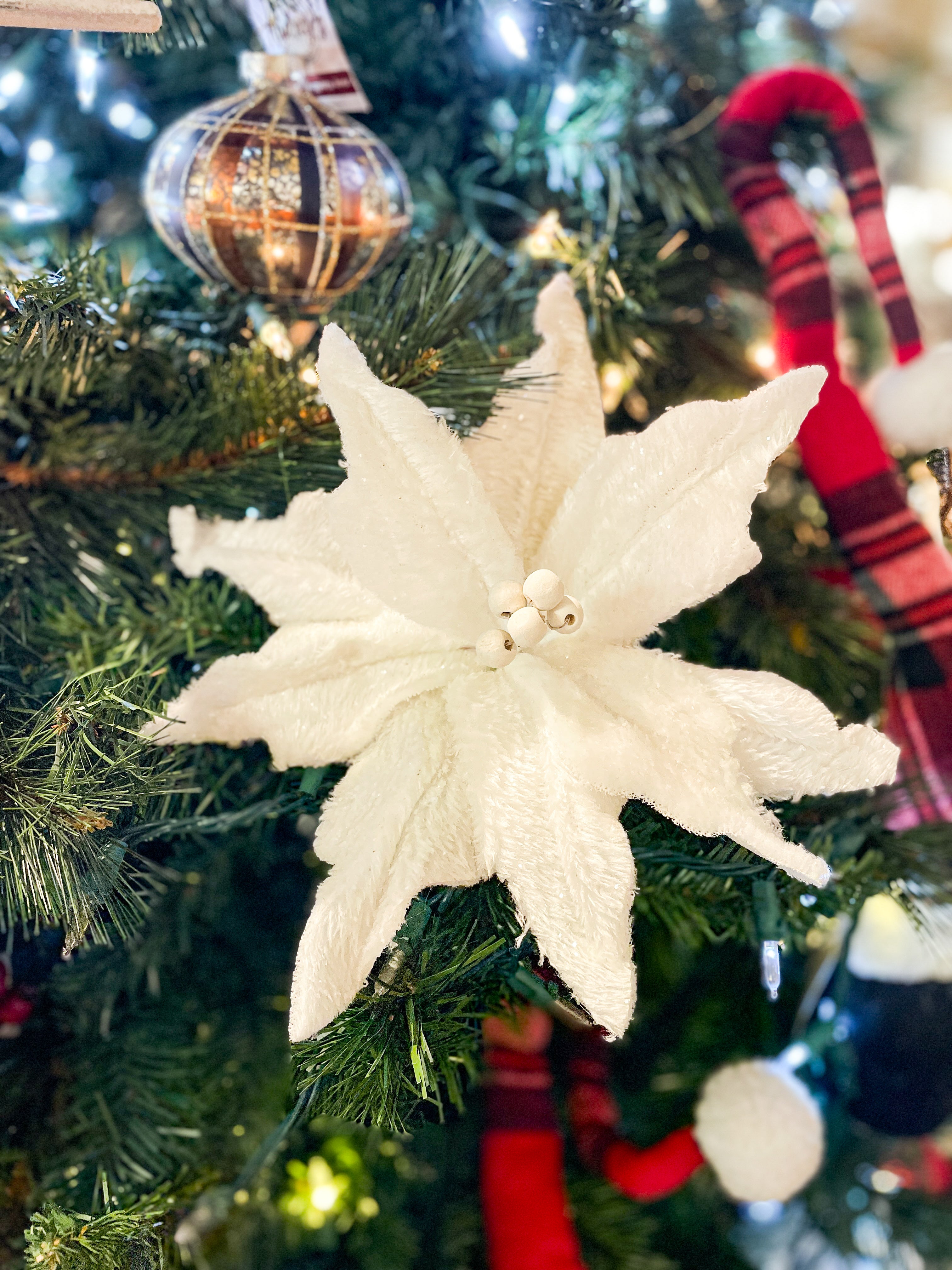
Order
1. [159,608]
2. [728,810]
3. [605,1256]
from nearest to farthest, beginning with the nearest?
1. [728,810]
2. [159,608]
3. [605,1256]

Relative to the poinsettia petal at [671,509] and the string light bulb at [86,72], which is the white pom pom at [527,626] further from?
the string light bulb at [86,72]

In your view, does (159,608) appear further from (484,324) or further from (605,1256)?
(605,1256)

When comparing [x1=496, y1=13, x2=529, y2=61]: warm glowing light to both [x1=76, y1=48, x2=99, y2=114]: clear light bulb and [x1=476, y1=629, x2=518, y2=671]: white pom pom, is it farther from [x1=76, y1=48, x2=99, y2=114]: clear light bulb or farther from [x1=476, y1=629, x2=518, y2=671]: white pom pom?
[x1=476, y1=629, x2=518, y2=671]: white pom pom

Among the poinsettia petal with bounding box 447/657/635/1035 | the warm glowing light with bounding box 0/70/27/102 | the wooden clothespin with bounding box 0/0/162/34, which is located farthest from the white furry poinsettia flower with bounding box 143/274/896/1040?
the warm glowing light with bounding box 0/70/27/102

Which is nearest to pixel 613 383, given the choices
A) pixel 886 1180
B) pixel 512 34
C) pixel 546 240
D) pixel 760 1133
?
pixel 546 240

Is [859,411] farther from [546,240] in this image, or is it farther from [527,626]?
[527,626]

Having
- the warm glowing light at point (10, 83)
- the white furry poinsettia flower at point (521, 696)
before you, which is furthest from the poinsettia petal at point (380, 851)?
the warm glowing light at point (10, 83)

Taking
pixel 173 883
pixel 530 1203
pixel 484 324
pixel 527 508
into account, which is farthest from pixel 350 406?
pixel 530 1203
